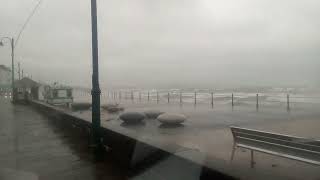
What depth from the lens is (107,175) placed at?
270 inches

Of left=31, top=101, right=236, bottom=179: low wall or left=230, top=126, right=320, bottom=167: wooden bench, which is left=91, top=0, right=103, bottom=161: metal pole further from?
left=230, top=126, right=320, bottom=167: wooden bench

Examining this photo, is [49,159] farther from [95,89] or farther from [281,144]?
[281,144]

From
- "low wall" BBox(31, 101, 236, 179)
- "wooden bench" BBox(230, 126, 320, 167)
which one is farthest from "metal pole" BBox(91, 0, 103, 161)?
"wooden bench" BBox(230, 126, 320, 167)

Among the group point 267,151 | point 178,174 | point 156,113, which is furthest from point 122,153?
point 156,113

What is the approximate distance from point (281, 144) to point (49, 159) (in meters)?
4.86

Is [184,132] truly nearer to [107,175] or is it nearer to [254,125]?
[254,125]

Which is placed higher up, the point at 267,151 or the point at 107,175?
the point at 267,151

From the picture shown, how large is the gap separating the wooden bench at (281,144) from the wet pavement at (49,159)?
7.48 ft

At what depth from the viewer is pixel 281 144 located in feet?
20.0

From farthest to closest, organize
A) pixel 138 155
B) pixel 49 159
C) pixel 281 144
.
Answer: pixel 49 159 → pixel 138 155 → pixel 281 144

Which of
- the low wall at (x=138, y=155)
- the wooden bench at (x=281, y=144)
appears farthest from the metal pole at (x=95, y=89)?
the wooden bench at (x=281, y=144)

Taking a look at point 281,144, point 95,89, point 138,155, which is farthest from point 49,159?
point 281,144

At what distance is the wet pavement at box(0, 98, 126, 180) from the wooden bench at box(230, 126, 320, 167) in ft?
7.48

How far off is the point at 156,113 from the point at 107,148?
341 inches
